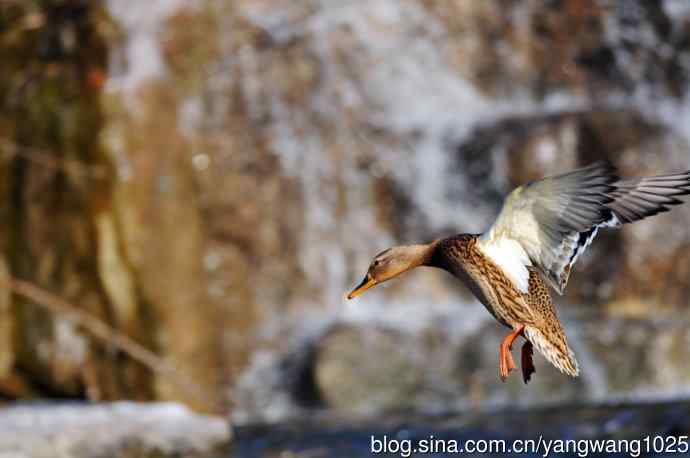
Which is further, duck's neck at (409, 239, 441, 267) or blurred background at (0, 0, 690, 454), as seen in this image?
blurred background at (0, 0, 690, 454)

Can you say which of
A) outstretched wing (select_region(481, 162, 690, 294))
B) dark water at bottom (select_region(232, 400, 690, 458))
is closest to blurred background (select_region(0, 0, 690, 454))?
dark water at bottom (select_region(232, 400, 690, 458))

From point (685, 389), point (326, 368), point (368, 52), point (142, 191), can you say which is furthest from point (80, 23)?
point (685, 389)

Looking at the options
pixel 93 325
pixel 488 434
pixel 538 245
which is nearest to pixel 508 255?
pixel 538 245

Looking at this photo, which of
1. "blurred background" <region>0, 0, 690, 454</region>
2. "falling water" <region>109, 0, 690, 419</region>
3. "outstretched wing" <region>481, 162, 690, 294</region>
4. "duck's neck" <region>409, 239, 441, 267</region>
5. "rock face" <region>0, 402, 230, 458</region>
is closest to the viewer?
"outstretched wing" <region>481, 162, 690, 294</region>

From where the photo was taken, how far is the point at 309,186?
325 inches

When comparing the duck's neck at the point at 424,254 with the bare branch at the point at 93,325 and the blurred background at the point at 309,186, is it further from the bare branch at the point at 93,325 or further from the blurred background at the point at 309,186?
the bare branch at the point at 93,325

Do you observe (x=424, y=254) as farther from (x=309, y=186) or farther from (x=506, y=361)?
(x=309, y=186)

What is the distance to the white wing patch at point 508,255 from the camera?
3.82 metres

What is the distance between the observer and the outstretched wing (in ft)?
12.1

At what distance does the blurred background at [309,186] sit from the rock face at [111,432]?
Result: 0.70 feet

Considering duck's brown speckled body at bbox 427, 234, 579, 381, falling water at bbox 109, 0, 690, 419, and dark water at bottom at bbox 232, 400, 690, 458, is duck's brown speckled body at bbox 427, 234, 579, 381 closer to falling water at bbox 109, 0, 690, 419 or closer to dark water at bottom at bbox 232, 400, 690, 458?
dark water at bottom at bbox 232, 400, 690, 458

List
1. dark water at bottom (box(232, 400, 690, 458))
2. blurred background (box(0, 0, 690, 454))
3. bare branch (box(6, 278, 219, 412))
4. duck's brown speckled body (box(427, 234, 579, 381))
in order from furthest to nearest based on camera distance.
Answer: blurred background (box(0, 0, 690, 454)), bare branch (box(6, 278, 219, 412)), dark water at bottom (box(232, 400, 690, 458)), duck's brown speckled body (box(427, 234, 579, 381))

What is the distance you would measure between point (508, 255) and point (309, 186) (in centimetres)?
452

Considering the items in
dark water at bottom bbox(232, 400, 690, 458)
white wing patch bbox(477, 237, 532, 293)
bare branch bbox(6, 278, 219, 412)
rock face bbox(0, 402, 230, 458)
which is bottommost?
dark water at bottom bbox(232, 400, 690, 458)
